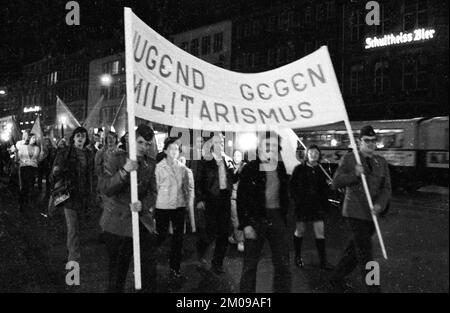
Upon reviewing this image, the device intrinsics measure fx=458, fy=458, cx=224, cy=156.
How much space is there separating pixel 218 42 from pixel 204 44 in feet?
6.81

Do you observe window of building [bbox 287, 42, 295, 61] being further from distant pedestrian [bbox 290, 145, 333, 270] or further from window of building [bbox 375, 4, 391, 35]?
distant pedestrian [bbox 290, 145, 333, 270]

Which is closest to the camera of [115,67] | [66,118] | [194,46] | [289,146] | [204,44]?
[289,146]

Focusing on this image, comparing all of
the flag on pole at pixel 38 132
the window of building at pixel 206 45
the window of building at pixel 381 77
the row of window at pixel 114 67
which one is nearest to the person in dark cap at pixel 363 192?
the flag on pole at pixel 38 132

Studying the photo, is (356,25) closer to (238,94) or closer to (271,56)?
(271,56)

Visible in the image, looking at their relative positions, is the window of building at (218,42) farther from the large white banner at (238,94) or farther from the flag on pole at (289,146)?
the large white banner at (238,94)

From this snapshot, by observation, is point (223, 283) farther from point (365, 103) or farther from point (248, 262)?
point (365, 103)

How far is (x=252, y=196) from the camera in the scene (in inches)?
186

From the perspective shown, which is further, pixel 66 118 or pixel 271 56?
pixel 271 56

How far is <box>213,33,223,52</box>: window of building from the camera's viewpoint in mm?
47500

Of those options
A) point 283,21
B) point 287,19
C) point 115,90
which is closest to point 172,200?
point 287,19

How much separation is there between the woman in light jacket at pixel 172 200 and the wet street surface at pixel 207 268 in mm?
382

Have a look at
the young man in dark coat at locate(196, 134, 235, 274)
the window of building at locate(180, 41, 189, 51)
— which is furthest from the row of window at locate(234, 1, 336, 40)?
the young man in dark coat at locate(196, 134, 235, 274)

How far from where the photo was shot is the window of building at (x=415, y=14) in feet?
100
